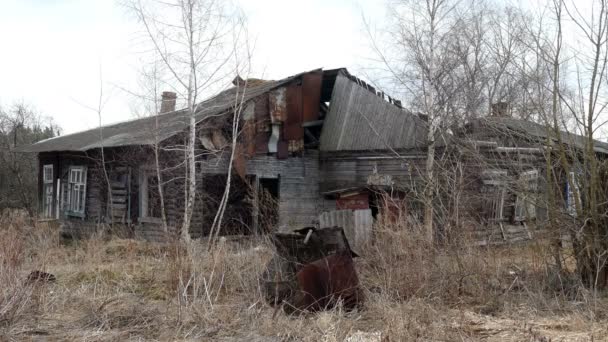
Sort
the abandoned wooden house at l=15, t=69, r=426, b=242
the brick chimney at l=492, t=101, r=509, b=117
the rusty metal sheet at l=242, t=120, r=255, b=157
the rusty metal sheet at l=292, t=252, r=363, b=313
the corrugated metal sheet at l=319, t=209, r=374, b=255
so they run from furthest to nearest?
1. the rusty metal sheet at l=242, t=120, r=255, b=157
2. the abandoned wooden house at l=15, t=69, r=426, b=242
3. the corrugated metal sheet at l=319, t=209, r=374, b=255
4. the brick chimney at l=492, t=101, r=509, b=117
5. the rusty metal sheet at l=292, t=252, r=363, b=313

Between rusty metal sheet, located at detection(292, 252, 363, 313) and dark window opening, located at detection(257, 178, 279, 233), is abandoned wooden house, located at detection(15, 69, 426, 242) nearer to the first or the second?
dark window opening, located at detection(257, 178, 279, 233)

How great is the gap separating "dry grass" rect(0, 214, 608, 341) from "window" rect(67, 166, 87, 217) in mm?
9136

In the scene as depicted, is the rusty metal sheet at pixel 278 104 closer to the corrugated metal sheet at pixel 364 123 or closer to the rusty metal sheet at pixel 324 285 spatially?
the corrugated metal sheet at pixel 364 123

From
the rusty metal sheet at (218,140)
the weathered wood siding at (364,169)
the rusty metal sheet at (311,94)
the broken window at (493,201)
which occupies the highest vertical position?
the rusty metal sheet at (311,94)

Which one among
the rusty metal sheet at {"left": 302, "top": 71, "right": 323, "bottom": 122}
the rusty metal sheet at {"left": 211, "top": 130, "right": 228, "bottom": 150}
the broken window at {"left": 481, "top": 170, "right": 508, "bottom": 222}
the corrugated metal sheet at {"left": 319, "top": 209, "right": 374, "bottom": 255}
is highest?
the rusty metal sheet at {"left": 302, "top": 71, "right": 323, "bottom": 122}

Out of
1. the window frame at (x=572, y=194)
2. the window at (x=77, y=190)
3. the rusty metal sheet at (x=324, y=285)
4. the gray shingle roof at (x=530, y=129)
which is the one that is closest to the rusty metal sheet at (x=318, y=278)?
the rusty metal sheet at (x=324, y=285)

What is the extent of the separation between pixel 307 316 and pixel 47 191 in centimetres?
1633

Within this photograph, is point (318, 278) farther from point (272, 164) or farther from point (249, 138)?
point (272, 164)

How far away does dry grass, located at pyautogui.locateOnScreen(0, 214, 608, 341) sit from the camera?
6.00 metres

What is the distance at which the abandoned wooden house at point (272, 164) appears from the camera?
1476cm

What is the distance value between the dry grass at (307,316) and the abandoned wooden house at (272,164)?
4.86 m

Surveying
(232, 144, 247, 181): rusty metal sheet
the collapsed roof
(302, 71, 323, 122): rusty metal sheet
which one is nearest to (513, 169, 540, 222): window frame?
the collapsed roof

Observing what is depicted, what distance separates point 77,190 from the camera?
731 inches

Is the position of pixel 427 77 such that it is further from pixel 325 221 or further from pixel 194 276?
pixel 194 276
